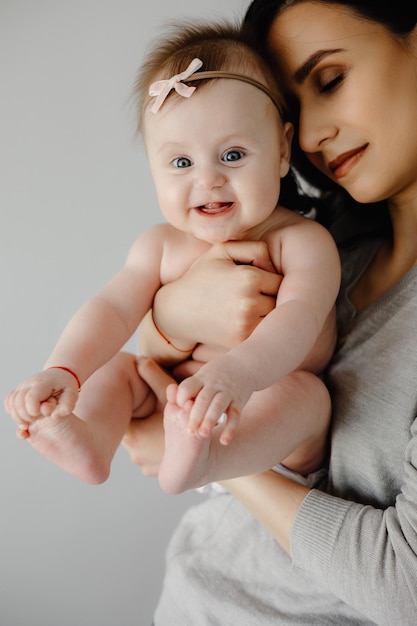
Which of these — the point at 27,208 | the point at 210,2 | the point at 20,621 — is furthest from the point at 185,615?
the point at 210,2

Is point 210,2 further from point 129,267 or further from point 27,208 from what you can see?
point 129,267

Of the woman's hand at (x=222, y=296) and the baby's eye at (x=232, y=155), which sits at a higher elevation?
the baby's eye at (x=232, y=155)

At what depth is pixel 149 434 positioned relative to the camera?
4.59 feet

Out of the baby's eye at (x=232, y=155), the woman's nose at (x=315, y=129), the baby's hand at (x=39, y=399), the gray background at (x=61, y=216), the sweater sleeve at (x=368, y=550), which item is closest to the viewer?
the baby's hand at (x=39, y=399)

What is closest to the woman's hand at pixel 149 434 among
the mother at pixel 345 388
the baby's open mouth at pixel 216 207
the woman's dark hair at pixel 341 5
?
the mother at pixel 345 388

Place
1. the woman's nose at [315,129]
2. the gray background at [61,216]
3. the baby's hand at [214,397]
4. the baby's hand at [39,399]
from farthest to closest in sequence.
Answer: the gray background at [61,216], the woman's nose at [315,129], the baby's hand at [39,399], the baby's hand at [214,397]

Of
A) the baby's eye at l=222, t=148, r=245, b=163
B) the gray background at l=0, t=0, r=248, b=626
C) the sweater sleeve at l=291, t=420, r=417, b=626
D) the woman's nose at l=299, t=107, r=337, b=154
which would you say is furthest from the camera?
the gray background at l=0, t=0, r=248, b=626

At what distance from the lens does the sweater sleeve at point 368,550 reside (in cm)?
105

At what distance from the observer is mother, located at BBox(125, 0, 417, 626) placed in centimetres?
111

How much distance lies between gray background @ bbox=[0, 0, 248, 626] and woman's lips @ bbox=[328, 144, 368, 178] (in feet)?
2.03

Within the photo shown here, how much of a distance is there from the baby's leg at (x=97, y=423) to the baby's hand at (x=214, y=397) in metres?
0.26

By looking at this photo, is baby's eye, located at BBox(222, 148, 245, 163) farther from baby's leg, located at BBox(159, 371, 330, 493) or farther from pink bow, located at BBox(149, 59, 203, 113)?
baby's leg, located at BBox(159, 371, 330, 493)

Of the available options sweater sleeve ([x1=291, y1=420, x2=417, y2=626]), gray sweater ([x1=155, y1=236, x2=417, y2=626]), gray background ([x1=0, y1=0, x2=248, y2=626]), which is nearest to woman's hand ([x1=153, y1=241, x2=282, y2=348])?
gray sweater ([x1=155, y1=236, x2=417, y2=626])

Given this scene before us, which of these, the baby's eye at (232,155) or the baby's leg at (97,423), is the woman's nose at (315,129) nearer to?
the baby's eye at (232,155)
